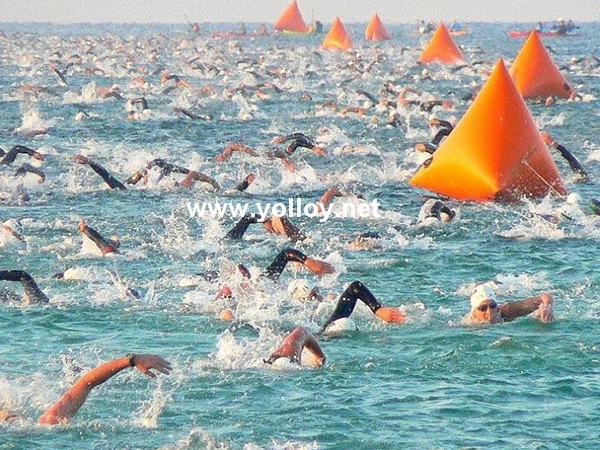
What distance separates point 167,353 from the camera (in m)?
15.1

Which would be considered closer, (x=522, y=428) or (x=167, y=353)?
(x=522, y=428)

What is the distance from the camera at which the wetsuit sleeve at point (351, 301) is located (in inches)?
609

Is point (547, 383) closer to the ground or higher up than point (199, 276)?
closer to the ground

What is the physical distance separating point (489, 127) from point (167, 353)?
11.2 meters

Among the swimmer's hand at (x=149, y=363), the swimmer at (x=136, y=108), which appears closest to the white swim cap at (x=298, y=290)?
the swimmer's hand at (x=149, y=363)

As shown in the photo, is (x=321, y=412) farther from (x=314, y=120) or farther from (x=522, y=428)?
(x=314, y=120)

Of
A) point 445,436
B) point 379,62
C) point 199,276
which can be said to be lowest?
point 445,436

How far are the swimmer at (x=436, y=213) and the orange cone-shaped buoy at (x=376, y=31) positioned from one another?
89.8m

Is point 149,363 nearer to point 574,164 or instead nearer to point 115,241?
point 115,241

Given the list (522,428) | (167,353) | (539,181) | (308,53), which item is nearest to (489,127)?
(539,181)

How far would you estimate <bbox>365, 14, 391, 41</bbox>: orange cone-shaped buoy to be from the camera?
112312mm

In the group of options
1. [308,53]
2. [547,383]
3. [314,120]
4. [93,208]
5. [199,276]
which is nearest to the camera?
[547,383]

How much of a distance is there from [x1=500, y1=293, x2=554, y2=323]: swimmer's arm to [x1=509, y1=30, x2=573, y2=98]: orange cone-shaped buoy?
1115 inches

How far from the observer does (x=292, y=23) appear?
11406cm
